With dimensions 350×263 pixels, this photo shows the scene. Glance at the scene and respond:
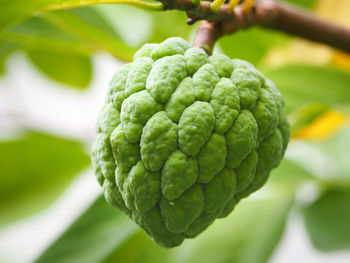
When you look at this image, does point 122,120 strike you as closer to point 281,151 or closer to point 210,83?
point 210,83

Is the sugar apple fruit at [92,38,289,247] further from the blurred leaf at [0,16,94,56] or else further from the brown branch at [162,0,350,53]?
the blurred leaf at [0,16,94,56]

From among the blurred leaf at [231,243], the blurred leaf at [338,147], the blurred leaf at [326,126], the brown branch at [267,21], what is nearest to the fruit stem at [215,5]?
the brown branch at [267,21]

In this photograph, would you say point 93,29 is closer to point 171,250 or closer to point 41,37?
point 41,37

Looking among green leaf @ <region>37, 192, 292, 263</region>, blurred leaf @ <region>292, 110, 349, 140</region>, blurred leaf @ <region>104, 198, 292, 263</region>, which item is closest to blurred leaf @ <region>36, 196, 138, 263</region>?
green leaf @ <region>37, 192, 292, 263</region>

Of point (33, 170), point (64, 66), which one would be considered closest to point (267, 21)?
point (33, 170)

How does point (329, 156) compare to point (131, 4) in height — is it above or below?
below

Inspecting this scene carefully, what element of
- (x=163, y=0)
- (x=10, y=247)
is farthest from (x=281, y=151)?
(x=10, y=247)
